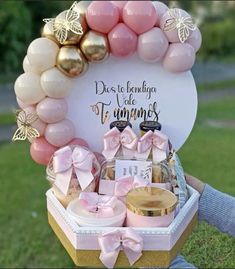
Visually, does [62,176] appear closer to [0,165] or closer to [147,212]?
[147,212]

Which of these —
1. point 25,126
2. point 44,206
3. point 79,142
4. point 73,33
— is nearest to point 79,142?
point 79,142

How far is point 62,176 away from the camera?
924 millimetres

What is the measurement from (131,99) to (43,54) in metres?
0.19

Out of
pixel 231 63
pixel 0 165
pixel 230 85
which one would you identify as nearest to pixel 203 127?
pixel 0 165

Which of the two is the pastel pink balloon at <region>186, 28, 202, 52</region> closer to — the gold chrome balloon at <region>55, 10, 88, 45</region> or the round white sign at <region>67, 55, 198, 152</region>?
the round white sign at <region>67, 55, 198, 152</region>

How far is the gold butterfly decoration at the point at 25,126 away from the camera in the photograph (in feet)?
3.15

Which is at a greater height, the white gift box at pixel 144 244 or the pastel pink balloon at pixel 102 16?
the pastel pink balloon at pixel 102 16

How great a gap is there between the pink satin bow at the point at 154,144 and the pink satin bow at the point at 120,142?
0.01m

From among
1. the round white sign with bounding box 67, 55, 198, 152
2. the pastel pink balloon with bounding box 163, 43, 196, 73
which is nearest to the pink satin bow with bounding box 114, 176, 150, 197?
the round white sign with bounding box 67, 55, 198, 152

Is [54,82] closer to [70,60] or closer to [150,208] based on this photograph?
[70,60]

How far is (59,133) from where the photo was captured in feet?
3.17

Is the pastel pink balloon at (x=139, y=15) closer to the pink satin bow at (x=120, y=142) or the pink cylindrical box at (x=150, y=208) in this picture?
the pink satin bow at (x=120, y=142)

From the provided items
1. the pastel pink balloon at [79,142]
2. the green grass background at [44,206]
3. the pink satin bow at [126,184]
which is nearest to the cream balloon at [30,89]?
the pastel pink balloon at [79,142]

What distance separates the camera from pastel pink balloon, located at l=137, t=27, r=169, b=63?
0.93 meters
